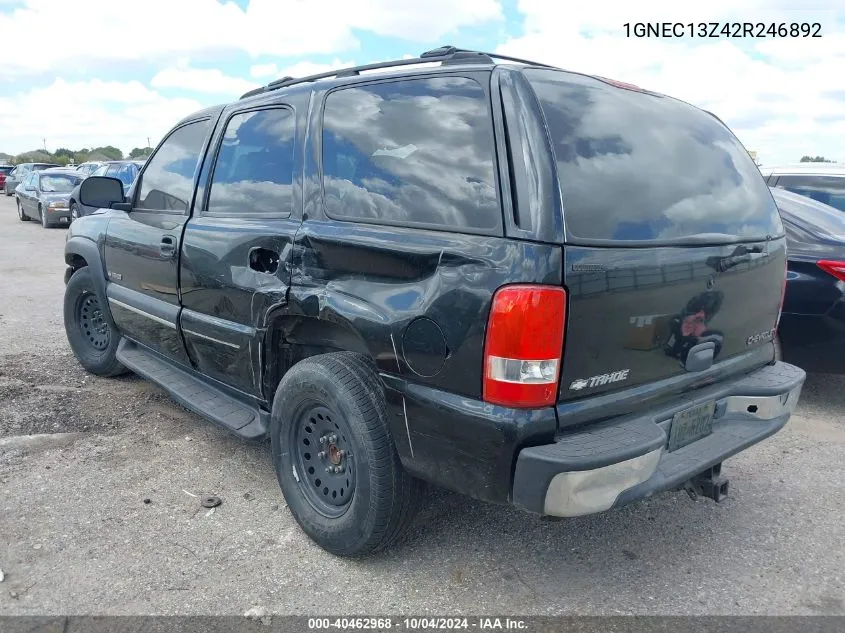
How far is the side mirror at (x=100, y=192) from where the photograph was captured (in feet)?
14.3

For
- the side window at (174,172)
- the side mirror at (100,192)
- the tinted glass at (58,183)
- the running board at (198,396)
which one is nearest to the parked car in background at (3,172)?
the tinted glass at (58,183)

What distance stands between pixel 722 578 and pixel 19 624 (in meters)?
2.75

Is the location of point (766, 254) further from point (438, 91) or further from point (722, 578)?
point (438, 91)

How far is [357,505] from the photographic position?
8.91 feet

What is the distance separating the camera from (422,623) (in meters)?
2.53

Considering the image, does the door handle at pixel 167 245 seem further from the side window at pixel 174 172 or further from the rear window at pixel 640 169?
the rear window at pixel 640 169

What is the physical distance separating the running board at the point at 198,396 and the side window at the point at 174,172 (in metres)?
0.98

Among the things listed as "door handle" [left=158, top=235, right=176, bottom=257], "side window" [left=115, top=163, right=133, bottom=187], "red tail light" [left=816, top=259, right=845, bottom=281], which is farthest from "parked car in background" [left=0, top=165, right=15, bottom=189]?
"red tail light" [left=816, top=259, right=845, bottom=281]

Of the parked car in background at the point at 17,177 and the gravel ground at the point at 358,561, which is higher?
the parked car in background at the point at 17,177

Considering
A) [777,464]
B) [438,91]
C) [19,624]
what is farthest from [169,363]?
[777,464]

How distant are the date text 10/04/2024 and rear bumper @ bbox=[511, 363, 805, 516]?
572mm

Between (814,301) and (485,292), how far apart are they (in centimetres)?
325

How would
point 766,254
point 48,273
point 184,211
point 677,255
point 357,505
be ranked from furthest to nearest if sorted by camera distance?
point 48,273 < point 184,211 < point 766,254 < point 357,505 < point 677,255

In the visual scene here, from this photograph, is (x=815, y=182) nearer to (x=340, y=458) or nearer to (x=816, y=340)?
(x=816, y=340)
